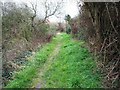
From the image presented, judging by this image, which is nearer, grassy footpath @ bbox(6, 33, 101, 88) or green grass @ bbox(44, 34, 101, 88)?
green grass @ bbox(44, 34, 101, 88)

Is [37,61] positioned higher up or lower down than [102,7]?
lower down

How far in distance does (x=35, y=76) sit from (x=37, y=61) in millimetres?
3260

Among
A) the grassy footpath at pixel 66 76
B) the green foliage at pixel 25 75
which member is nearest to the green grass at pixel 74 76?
the grassy footpath at pixel 66 76

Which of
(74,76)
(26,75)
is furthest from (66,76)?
(26,75)

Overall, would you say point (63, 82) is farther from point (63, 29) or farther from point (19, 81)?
→ point (63, 29)

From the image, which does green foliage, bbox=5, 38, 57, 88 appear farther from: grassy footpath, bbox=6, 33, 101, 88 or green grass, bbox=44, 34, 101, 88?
green grass, bbox=44, 34, 101, 88

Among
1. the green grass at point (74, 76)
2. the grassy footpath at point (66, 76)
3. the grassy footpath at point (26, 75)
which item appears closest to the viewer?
the green grass at point (74, 76)

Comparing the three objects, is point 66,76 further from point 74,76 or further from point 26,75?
point 26,75

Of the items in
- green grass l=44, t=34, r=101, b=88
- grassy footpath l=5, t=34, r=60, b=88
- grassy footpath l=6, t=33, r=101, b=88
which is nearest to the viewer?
green grass l=44, t=34, r=101, b=88

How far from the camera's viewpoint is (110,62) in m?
9.05

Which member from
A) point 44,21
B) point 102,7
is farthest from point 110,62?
point 44,21

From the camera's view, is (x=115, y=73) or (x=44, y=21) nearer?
→ (x=115, y=73)

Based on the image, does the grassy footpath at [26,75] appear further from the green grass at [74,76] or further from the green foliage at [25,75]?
the green grass at [74,76]

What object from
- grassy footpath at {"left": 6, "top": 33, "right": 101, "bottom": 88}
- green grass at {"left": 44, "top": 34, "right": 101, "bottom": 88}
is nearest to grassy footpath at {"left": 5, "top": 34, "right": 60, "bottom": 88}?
grassy footpath at {"left": 6, "top": 33, "right": 101, "bottom": 88}
